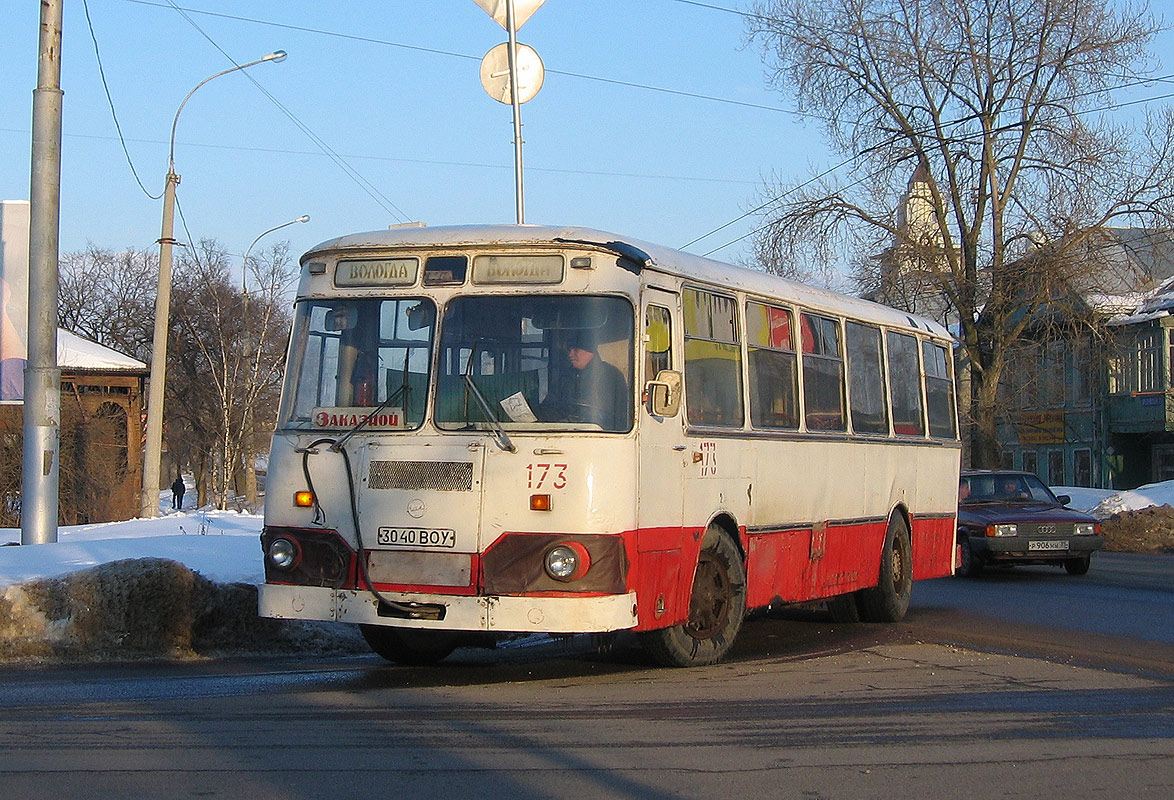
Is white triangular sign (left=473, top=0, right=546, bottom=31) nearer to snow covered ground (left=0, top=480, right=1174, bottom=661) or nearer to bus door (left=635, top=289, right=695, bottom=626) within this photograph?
snow covered ground (left=0, top=480, right=1174, bottom=661)

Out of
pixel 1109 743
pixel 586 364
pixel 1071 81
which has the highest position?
pixel 1071 81

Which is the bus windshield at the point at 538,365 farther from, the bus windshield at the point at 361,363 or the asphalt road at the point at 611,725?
the asphalt road at the point at 611,725

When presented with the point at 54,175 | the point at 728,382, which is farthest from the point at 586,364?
the point at 54,175

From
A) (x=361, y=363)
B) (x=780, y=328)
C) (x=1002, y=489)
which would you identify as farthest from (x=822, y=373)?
(x=1002, y=489)

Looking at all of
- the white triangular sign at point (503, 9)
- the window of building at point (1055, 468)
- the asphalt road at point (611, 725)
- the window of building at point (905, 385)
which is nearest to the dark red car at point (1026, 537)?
the window of building at point (905, 385)

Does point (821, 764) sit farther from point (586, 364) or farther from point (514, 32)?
point (514, 32)

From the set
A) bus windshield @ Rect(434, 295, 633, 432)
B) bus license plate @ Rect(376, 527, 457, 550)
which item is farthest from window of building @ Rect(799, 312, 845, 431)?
bus license plate @ Rect(376, 527, 457, 550)

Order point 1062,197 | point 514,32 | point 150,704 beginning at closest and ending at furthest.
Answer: point 150,704, point 514,32, point 1062,197

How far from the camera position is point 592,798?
5855mm

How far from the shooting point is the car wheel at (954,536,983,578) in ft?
64.1

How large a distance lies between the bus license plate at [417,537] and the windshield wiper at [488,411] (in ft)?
2.01

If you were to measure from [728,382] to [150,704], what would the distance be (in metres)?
4.49

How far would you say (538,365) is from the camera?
871 centimetres

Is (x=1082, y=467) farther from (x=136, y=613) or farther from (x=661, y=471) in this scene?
(x=136, y=613)
